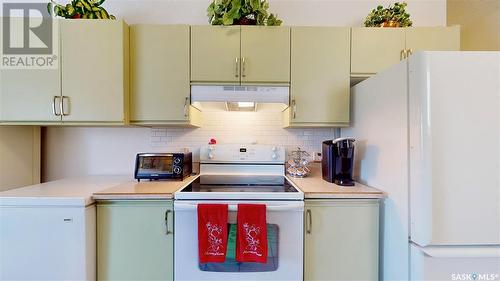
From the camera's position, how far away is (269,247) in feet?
4.52

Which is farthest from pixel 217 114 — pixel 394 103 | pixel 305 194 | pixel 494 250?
pixel 494 250

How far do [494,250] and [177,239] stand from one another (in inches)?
64.1

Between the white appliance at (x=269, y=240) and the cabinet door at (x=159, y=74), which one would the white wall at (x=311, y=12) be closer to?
the cabinet door at (x=159, y=74)

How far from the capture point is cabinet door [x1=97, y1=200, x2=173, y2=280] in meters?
1.37

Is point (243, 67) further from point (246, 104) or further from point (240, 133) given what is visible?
point (240, 133)

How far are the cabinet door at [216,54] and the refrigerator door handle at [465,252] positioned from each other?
152 centimetres

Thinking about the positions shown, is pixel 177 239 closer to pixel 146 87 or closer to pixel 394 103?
pixel 146 87

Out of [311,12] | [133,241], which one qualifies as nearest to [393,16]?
[311,12]

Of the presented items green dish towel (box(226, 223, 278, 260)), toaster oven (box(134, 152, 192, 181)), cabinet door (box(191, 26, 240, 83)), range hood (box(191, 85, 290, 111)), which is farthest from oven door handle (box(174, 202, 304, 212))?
cabinet door (box(191, 26, 240, 83))

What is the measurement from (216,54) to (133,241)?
138cm

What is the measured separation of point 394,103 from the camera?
4.17 feet

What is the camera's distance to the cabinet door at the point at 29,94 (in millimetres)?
1604

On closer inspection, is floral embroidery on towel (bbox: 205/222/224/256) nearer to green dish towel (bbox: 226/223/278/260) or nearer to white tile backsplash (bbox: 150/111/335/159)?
green dish towel (bbox: 226/223/278/260)

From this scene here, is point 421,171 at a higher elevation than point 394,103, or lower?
lower
